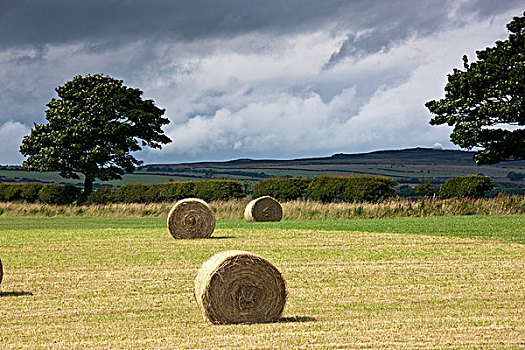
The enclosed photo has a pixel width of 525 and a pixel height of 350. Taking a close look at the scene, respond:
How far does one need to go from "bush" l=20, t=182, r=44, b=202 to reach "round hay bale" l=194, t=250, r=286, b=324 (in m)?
38.1

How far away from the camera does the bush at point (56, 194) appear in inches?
1657

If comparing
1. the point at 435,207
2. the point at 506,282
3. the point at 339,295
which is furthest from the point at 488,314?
the point at 435,207

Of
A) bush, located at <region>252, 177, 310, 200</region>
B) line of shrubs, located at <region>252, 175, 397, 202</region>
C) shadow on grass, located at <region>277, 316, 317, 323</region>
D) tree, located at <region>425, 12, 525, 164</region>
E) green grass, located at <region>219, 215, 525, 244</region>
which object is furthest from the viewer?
bush, located at <region>252, 177, 310, 200</region>

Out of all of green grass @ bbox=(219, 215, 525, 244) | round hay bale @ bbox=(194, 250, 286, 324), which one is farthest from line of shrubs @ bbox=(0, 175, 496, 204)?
round hay bale @ bbox=(194, 250, 286, 324)

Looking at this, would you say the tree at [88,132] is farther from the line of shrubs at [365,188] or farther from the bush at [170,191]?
the line of shrubs at [365,188]

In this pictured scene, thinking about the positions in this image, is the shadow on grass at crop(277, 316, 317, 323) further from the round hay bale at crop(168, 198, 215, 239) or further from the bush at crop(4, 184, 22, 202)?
the bush at crop(4, 184, 22, 202)

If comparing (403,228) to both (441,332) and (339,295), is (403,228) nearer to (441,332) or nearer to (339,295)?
(339,295)

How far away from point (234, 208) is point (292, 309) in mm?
24775

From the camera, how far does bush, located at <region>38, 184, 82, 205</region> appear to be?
138 feet

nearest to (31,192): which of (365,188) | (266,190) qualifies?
(266,190)

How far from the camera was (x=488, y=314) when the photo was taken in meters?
8.41

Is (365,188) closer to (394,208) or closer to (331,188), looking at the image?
(331,188)

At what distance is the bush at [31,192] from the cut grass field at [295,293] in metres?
25.1

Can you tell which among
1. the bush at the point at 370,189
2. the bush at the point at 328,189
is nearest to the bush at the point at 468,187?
the bush at the point at 370,189
